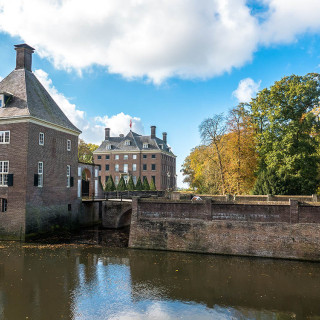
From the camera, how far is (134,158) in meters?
61.1

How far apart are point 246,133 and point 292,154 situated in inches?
211

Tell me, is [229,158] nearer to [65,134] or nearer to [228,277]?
[65,134]

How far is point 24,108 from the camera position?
23969 mm

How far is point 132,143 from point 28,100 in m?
37.6

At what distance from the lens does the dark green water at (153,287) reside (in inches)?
421

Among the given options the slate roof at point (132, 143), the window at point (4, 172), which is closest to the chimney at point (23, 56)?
the window at point (4, 172)

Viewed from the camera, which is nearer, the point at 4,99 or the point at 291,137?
the point at 4,99

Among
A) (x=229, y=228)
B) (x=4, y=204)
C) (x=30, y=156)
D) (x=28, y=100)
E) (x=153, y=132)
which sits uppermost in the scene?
(x=153, y=132)

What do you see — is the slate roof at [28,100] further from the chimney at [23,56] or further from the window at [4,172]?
the window at [4,172]

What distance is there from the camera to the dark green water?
421 inches

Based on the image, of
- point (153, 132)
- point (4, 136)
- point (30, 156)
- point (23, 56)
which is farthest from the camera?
point (153, 132)

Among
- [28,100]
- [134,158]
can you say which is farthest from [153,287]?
[134,158]

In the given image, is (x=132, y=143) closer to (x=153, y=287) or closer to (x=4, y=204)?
(x=4, y=204)

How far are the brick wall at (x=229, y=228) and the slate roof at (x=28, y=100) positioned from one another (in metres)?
11.4
